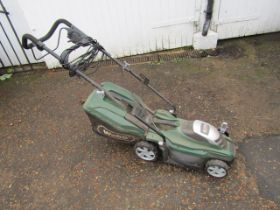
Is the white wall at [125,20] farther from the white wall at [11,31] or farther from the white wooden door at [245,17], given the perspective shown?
the white wooden door at [245,17]

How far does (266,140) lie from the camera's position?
324 centimetres

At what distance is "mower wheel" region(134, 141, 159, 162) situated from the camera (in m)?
2.88

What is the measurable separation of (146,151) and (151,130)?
0.28 metres

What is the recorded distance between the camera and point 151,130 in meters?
2.84

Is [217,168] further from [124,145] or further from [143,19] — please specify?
[143,19]

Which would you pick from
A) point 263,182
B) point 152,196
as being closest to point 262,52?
point 263,182

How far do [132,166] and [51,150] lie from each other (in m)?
1.07

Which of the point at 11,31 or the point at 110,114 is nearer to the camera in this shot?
the point at 110,114

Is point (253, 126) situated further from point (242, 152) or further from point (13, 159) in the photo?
point (13, 159)

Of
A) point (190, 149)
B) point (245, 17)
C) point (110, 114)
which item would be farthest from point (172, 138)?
point (245, 17)

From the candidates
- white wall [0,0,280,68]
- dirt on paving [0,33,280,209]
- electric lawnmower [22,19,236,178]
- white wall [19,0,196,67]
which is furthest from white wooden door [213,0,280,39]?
electric lawnmower [22,19,236,178]

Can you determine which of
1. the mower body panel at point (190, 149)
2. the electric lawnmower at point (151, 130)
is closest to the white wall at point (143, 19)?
the electric lawnmower at point (151, 130)

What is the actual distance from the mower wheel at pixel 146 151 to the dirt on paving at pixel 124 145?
12 centimetres

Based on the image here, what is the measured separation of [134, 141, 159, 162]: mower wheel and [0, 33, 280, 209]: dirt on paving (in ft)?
0.40
